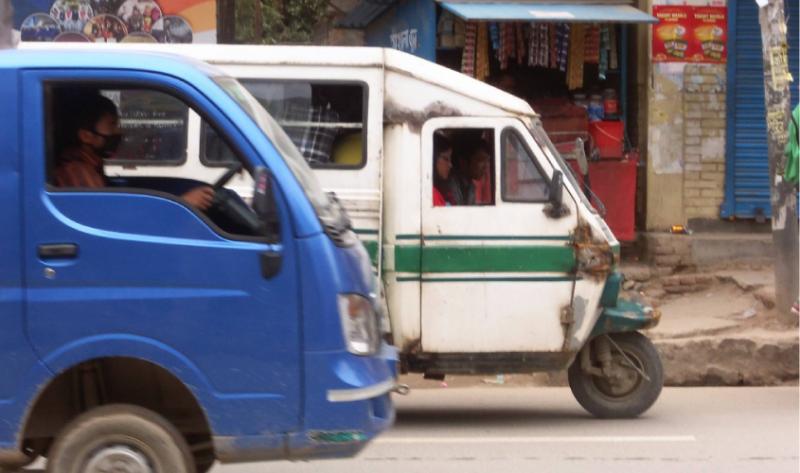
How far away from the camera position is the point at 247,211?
4.79 metres

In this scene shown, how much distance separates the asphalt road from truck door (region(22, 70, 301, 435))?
2.02 metres

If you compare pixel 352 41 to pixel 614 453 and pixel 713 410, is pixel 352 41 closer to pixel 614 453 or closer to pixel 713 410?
pixel 713 410

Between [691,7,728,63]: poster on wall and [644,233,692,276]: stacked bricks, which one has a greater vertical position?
[691,7,728,63]: poster on wall

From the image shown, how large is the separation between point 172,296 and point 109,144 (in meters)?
0.93

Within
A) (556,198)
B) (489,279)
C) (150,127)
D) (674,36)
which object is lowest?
(489,279)

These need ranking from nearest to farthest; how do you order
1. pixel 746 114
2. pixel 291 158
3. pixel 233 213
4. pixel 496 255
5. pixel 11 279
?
pixel 11 279 < pixel 233 213 < pixel 291 158 < pixel 496 255 < pixel 746 114

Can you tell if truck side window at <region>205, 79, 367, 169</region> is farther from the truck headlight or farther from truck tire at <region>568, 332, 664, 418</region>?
the truck headlight

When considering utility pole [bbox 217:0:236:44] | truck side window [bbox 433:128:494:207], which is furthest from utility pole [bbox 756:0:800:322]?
utility pole [bbox 217:0:236:44]

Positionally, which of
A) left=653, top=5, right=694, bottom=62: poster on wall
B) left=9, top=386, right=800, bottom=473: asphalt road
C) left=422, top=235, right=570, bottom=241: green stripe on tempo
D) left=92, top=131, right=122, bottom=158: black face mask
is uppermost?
left=653, top=5, right=694, bottom=62: poster on wall

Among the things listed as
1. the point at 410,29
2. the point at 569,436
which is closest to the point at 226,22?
the point at 410,29

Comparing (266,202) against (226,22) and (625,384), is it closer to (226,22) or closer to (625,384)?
(625,384)

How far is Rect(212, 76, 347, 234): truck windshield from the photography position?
4.80 m

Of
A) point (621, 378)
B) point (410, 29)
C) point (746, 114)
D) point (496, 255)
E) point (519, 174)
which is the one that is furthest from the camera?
point (410, 29)

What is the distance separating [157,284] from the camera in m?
4.59
